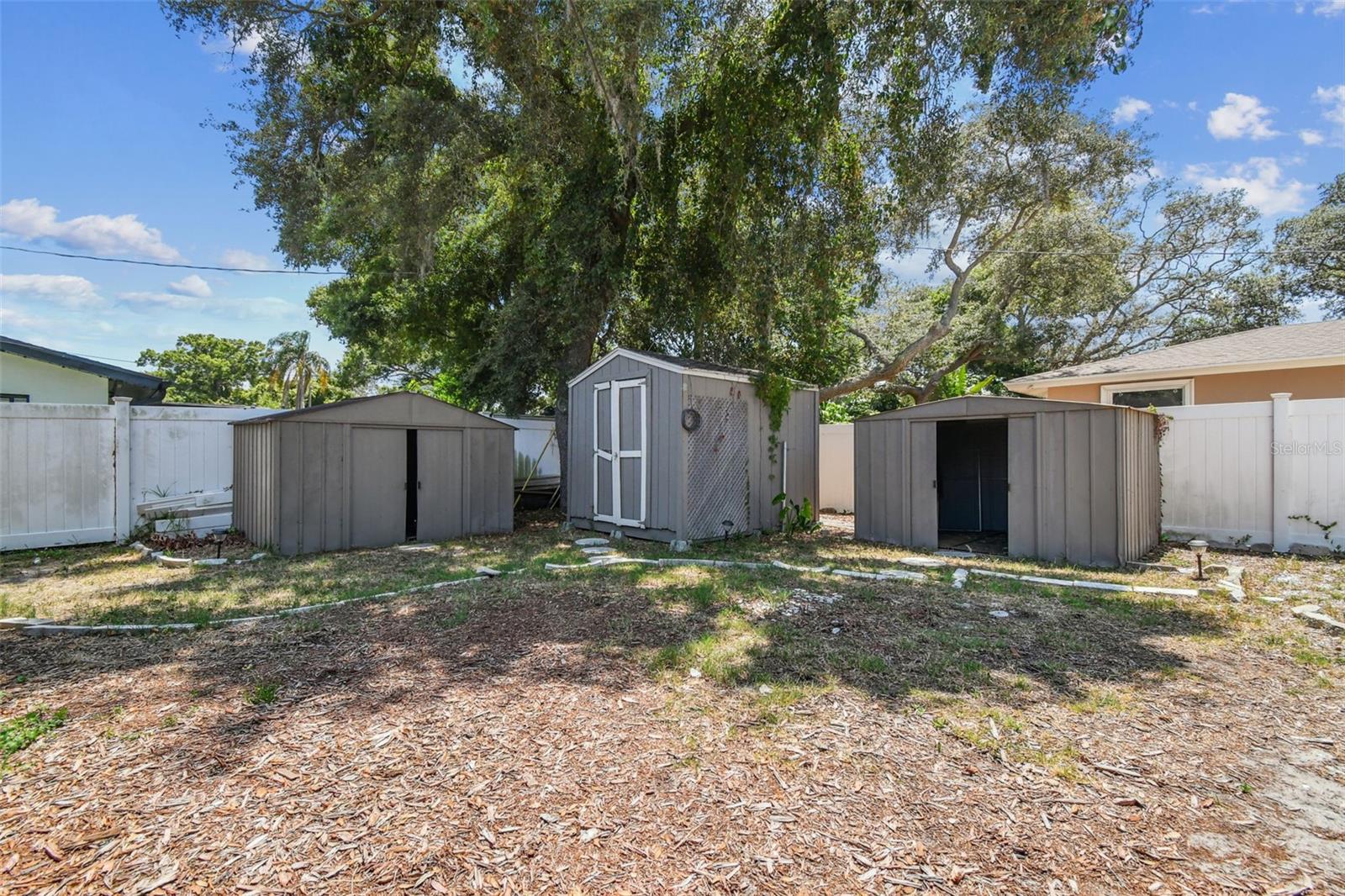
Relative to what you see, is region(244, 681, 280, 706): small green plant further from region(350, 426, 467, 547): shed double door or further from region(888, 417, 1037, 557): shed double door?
region(888, 417, 1037, 557): shed double door

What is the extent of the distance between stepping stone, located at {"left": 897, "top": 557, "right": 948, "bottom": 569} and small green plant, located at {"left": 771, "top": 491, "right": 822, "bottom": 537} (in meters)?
2.20

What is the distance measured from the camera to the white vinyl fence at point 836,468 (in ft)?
38.9

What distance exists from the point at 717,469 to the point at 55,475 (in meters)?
8.03

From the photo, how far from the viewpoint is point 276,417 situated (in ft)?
24.8

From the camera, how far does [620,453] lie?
895 centimetres

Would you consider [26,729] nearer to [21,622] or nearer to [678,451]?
[21,622]

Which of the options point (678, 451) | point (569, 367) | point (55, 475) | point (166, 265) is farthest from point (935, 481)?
point (166, 265)

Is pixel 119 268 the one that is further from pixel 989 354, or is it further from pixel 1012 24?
pixel 989 354

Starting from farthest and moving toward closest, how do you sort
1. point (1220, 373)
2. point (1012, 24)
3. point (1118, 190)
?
point (1118, 190) → point (1220, 373) → point (1012, 24)

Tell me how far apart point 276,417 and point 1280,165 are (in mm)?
22770

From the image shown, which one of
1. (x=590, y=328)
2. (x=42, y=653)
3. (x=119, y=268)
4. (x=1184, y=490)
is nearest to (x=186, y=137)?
(x=119, y=268)

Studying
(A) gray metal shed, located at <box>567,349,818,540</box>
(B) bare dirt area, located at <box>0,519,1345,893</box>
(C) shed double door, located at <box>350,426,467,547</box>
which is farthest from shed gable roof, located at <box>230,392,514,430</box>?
(B) bare dirt area, located at <box>0,519,1345,893</box>

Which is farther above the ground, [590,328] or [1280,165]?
[1280,165]

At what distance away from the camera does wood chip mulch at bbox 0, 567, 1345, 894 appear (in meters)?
1.93
